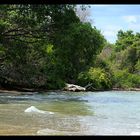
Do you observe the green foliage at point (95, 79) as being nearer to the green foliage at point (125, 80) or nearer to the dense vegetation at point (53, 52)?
the dense vegetation at point (53, 52)

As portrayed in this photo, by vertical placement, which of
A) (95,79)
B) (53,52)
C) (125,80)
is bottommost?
(125,80)

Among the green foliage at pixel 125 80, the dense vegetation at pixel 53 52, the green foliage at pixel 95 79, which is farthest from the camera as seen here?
the green foliage at pixel 125 80

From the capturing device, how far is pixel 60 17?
39.5ft

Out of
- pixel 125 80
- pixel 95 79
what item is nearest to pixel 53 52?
pixel 95 79

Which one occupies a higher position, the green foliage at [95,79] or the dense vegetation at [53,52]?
the dense vegetation at [53,52]

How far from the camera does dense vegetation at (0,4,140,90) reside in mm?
12344

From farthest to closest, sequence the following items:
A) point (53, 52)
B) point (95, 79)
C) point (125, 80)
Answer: point (125, 80) < point (95, 79) < point (53, 52)

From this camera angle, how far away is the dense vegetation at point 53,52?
12344 mm

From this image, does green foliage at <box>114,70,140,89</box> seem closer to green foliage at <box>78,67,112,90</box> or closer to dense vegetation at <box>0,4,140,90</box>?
dense vegetation at <box>0,4,140,90</box>

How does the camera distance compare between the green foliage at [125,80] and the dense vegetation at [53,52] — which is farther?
the green foliage at [125,80]

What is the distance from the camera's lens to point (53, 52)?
1898cm

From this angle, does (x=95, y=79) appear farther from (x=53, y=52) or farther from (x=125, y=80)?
(x=53, y=52)

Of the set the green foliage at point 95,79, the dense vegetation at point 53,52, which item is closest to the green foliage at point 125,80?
the dense vegetation at point 53,52
